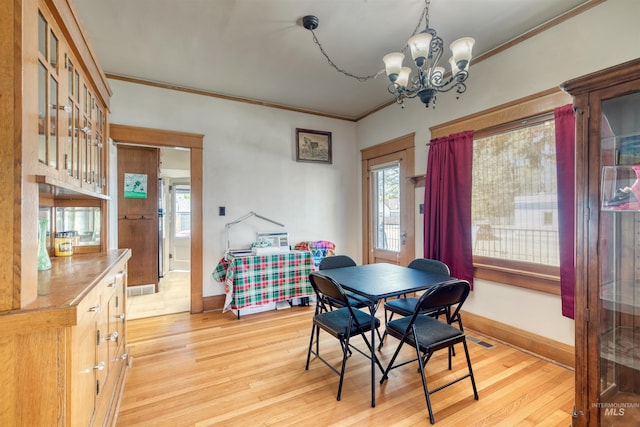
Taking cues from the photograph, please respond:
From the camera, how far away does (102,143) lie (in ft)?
8.23

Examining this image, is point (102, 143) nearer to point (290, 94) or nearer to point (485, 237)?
point (290, 94)

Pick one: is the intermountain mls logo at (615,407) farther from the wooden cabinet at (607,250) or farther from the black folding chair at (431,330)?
the black folding chair at (431,330)

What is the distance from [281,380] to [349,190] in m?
3.18

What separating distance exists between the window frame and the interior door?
14.3ft

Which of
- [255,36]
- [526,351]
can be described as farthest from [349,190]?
[526,351]

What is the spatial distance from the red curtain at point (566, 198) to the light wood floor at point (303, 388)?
660mm

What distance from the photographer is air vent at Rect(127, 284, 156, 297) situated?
14.6ft

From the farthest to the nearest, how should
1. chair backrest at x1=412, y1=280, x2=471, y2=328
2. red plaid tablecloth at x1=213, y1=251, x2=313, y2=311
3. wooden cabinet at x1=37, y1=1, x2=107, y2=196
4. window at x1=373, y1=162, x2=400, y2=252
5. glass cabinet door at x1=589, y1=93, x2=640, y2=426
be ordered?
window at x1=373, y1=162, x2=400, y2=252, red plaid tablecloth at x1=213, y1=251, x2=313, y2=311, chair backrest at x1=412, y1=280, x2=471, y2=328, glass cabinet door at x1=589, y1=93, x2=640, y2=426, wooden cabinet at x1=37, y1=1, x2=107, y2=196

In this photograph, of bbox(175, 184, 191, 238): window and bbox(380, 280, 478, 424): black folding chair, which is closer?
bbox(380, 280, 478, 424): black folding chair

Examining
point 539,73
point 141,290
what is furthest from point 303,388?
point 141,290

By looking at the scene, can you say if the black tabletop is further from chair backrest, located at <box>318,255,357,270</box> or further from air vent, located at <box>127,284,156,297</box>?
air vent, located at <box>127,284,156,297</box>

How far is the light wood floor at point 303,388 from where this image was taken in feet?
5.94

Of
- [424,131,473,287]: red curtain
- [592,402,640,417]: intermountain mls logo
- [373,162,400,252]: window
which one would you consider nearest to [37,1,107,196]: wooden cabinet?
[592,402,640,417]: intermountain mls logo

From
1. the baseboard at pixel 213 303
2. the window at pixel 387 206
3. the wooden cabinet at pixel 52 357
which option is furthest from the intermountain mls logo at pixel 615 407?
the baseboard at pixel 213 303
